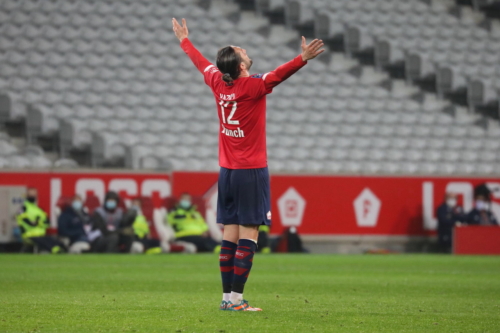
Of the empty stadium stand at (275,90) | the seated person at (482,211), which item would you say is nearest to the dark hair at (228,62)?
the empty stadium stand at (275,90)

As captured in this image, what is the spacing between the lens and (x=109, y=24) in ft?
61.6

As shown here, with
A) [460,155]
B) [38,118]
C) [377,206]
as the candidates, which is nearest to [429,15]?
[460,155]

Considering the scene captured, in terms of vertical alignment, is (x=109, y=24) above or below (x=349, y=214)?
above

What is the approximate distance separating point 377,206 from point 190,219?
3799 mm

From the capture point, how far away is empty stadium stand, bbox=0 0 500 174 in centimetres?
1691

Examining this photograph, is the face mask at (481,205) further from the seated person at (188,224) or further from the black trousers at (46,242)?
the black trousers at (46,242)

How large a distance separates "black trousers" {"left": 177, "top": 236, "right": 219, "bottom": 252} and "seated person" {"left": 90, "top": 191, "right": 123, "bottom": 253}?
1.20 m

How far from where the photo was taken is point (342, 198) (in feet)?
52.5

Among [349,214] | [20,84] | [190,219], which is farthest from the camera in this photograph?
[20,84]

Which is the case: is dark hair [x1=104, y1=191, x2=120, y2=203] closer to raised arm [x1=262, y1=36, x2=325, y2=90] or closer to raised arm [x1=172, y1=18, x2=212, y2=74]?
raised arm [x1=172, y1=18, x2=212, y2=74]

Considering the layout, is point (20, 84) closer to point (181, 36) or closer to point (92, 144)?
point (92, 144)

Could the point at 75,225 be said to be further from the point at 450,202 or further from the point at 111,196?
the point at 450,202

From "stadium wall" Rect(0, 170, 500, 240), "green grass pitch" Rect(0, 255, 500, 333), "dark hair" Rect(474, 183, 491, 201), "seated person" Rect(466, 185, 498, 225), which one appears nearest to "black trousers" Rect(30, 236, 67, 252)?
"stadium wall" Rect(0, 170, 500, 240)

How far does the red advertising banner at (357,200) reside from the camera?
15750 mm
